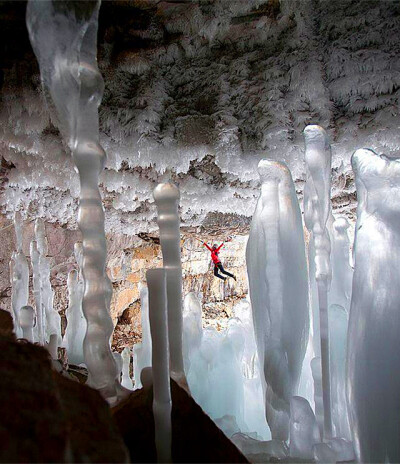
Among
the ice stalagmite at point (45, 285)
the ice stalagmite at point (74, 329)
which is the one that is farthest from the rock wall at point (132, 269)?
the ice stalagmite at point (74, 329)

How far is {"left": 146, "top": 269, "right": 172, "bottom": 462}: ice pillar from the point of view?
131cm

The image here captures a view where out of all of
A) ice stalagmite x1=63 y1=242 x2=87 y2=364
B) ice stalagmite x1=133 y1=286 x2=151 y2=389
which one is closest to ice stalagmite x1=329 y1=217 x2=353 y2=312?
ice stalagmite x1=133 y1=286 x2=151 y2=389

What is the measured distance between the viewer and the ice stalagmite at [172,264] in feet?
5.28

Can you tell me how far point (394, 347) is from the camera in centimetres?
201

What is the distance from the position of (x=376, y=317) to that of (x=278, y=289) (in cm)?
70

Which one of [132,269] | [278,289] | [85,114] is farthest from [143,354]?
[132,269]

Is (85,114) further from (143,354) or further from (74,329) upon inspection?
(74,329)

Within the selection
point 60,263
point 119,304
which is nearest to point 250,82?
point 60,263

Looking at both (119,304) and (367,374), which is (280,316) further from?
(119,304)

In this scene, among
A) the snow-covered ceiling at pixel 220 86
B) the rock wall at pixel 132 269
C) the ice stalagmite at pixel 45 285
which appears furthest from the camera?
the rock wall at pixel 132 269

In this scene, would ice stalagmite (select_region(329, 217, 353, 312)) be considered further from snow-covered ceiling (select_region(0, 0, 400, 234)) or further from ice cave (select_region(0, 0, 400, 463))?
snow-covered ceiling (select_region(0, 0, 400, 234))

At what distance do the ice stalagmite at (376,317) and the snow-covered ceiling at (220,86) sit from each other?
110 centimetres

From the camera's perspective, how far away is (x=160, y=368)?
1.33m

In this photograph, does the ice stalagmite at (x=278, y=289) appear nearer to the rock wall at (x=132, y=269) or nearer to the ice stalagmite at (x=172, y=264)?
the ice stalagmite at (x=172, y=264)
